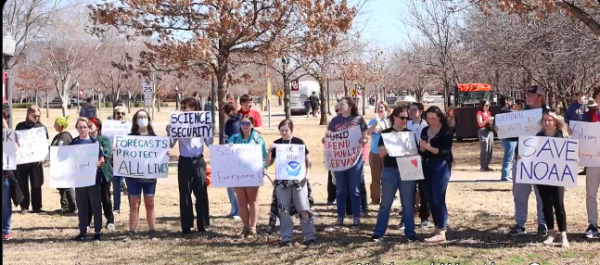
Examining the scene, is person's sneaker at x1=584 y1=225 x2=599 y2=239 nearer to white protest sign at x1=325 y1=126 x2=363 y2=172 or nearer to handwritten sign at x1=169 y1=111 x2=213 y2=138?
white protest sign at x1=325 y1=126 x2=363 y2=172

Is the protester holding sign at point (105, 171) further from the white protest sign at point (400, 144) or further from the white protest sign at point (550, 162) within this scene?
the white protest sign at point (550, 162)

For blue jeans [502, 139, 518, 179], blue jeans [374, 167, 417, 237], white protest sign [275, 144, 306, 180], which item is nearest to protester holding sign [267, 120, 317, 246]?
white protest sign [275, 144, 306, 180]

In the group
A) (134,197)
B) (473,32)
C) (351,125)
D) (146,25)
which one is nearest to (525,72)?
(473,32)

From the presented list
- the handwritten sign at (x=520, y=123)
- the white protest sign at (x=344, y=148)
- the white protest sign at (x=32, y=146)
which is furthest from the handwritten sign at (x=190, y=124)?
the handwritten sign at (x=520, y=123)

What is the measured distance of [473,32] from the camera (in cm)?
2647

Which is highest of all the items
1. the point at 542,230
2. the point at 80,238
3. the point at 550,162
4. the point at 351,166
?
the point at 550,162

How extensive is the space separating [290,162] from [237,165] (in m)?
0.78

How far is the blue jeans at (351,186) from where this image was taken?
9250mm

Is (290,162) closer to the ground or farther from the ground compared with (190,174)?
farther from the ground

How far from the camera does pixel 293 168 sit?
8266 mm

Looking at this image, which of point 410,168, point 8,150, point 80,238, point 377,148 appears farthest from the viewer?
point 377,148

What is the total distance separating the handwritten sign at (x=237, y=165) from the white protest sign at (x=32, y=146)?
97.4 inches

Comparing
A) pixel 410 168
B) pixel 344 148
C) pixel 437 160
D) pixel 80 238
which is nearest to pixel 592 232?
pixel 437 160

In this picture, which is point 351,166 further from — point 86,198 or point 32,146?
point 32,146
